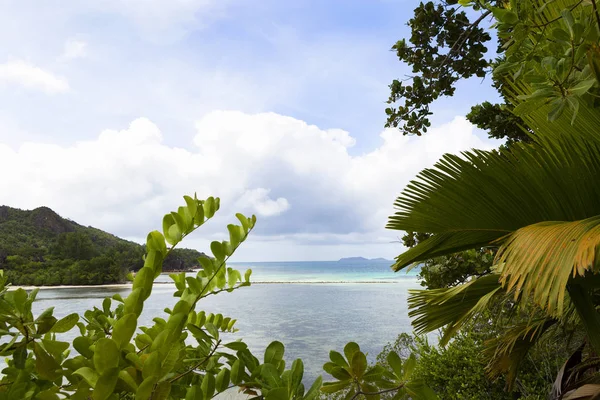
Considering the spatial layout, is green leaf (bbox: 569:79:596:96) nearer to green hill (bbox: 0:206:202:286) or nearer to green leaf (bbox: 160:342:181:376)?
green leaf (bbox: 160:342:181:376)

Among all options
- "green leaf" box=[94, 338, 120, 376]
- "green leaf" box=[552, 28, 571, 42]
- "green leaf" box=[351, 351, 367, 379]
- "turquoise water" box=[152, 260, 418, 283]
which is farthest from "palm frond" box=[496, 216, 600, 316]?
"turquoise water" box=[152, 260, 418, 283]

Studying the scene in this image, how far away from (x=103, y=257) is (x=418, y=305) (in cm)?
4093

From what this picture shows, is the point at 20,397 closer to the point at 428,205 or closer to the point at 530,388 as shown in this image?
the point at 428,205

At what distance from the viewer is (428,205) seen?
1.56 metres

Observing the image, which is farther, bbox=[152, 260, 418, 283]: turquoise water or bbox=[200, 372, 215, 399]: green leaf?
bbox=[152, 260, 418, 283]: turquoise water

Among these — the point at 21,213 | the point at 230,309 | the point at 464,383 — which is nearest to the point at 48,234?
the point at 21,213

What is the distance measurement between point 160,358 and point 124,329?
0.18 feet

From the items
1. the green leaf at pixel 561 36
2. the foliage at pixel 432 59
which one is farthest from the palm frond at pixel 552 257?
the foliage at pixel 432 59

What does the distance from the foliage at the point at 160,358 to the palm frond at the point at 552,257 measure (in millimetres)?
549

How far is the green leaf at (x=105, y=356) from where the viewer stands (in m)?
0.45

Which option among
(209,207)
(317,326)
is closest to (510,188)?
(209,207)

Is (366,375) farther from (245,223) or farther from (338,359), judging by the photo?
(245,223)

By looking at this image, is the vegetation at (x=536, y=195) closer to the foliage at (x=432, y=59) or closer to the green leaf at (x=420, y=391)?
the green leaf at (x=420, y=391)

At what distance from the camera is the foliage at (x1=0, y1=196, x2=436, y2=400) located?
48cm
